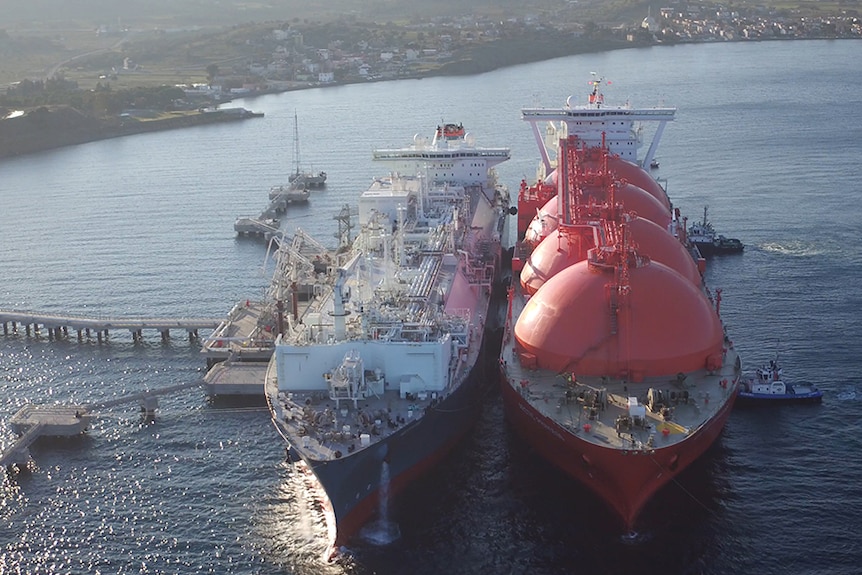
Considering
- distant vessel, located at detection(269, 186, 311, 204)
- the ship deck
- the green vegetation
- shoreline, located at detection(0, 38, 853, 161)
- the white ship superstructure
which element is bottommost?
distant vessel, located at detection(269, 186, 311, 204)

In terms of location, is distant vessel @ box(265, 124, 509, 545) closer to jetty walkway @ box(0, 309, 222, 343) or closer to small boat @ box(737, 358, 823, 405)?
jetty walkway @ box(0, 309, 222, 343)

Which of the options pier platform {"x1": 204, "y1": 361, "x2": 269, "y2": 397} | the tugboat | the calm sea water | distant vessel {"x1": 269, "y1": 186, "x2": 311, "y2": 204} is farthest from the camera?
distant vessel {"x1": 269, "y1": 186, "x2": 311, "y2": 204}

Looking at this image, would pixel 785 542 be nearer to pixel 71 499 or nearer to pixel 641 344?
pixel 641 344

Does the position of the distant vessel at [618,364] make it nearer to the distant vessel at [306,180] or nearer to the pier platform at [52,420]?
the pier platform at [52,420]

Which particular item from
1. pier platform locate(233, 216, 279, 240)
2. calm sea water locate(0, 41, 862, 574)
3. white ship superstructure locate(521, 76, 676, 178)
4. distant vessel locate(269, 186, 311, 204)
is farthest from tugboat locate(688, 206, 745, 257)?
distant vessel locate(269, 186, 311, 204)

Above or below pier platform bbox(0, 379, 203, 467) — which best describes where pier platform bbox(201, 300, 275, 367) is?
above

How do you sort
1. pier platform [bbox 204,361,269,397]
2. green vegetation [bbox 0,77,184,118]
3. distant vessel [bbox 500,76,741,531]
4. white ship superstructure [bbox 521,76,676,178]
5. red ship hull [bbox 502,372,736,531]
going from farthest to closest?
green vegetation [bbox 0,77,184,118] → white ship superstructure [bbox 521,76,676,178] → pier platform [bbox 204,361,269,397] → distant vessel [bbox 500,76,741,531] → red ship hull [bbox 502,372,736,531]
